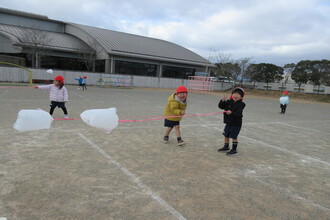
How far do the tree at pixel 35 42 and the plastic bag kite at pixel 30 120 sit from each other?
25.8 m

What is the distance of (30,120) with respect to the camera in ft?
12.2

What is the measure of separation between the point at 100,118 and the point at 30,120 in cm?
100

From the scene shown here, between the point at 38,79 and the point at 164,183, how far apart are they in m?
25.7

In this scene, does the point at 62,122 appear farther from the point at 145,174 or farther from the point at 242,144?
the point at 242,144

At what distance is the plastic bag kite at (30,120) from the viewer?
3643mm

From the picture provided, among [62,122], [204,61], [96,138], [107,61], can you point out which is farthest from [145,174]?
[204,61]

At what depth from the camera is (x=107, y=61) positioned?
100ft

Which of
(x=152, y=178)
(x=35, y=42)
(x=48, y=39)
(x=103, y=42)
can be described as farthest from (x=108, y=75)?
(x=152, y=178)

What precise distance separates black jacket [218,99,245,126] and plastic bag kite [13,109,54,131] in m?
3.41

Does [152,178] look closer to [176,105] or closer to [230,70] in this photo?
[176,105]

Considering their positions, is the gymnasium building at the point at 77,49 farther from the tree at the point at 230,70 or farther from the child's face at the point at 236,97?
the child's face at the point at 236,97

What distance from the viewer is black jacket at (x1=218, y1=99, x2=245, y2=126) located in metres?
5.07

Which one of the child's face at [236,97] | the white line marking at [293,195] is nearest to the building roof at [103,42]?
the child's face at [236,97]

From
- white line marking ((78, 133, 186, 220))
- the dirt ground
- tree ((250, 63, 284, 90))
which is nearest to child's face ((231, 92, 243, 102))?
the dirt ground
